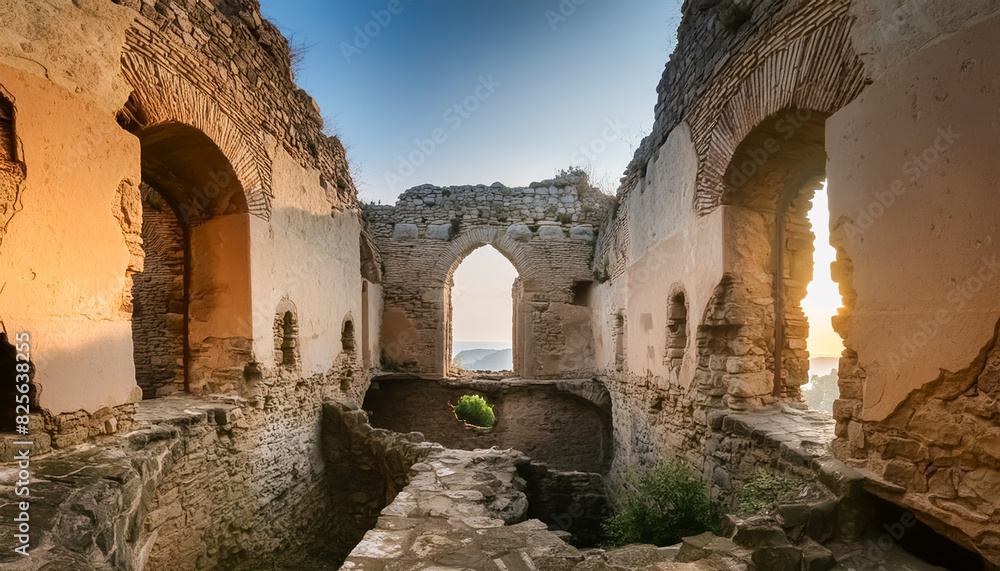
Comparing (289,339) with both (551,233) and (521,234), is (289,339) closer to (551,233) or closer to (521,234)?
(521,234)

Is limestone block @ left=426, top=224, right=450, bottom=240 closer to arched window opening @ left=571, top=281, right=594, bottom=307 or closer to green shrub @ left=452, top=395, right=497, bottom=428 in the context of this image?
arched window opening @ left=571, top=281, right=594, bottom=307

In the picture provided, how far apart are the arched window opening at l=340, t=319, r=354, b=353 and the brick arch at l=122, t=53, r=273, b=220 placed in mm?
3608

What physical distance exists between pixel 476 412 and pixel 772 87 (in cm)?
851

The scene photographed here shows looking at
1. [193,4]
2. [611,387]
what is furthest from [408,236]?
[193,4]

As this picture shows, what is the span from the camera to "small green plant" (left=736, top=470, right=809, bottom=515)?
3307mm

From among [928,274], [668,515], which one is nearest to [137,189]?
[668,515]

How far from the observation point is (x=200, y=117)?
4.74m

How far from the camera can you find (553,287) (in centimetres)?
1173

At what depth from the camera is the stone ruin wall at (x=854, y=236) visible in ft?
8.21

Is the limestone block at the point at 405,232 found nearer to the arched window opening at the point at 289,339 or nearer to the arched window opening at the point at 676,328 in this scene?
the arched window opening at the point at 289,339

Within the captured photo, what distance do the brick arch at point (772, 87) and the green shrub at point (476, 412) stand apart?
697cm

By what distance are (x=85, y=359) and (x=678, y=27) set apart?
6.70m

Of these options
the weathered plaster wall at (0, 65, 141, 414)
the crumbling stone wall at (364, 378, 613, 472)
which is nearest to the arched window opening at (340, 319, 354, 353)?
the crumbling stone wall at (364, 378, 613, 472)

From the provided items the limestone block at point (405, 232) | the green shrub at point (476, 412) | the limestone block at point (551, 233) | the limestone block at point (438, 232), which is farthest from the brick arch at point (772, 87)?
the limestone block at point (405, 232)
